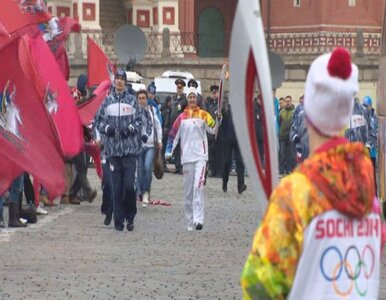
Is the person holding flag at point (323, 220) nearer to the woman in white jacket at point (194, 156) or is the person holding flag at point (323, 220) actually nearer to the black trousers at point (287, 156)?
the woman in white jacket at point (194, 156)

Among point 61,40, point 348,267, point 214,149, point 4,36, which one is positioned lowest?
point 214,149

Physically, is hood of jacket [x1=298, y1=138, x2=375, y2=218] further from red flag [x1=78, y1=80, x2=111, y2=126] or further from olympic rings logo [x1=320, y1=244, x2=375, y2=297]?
red flag [x1=78, y1=80, x2=111, y2=126]

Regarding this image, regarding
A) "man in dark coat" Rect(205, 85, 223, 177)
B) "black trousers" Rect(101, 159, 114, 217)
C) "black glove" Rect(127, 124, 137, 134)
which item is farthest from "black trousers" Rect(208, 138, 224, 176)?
"black glove" Rect(127, 124, 137, 134)

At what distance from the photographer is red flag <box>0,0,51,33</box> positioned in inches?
686

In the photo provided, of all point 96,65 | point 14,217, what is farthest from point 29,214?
point 96,65

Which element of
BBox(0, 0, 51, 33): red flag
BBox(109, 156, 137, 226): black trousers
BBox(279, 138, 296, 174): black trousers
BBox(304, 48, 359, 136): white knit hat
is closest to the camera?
BBox(304, 48, 359, 136): white knit hat

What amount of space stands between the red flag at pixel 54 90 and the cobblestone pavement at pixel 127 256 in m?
1.06

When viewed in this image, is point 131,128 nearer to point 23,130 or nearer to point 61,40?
point 23,130

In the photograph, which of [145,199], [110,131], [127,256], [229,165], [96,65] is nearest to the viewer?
[127,256]

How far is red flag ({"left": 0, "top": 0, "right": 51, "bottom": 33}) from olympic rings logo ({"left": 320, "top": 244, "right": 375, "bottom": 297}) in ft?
40.0

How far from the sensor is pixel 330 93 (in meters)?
5.58

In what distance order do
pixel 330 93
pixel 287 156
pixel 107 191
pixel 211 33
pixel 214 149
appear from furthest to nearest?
pixel 211 33 → pixel 287 156 → pixel 214 149 → pixel 107 191 → pixel 330 93

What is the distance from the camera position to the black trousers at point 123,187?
58.7ft

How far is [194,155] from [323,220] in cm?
1287
